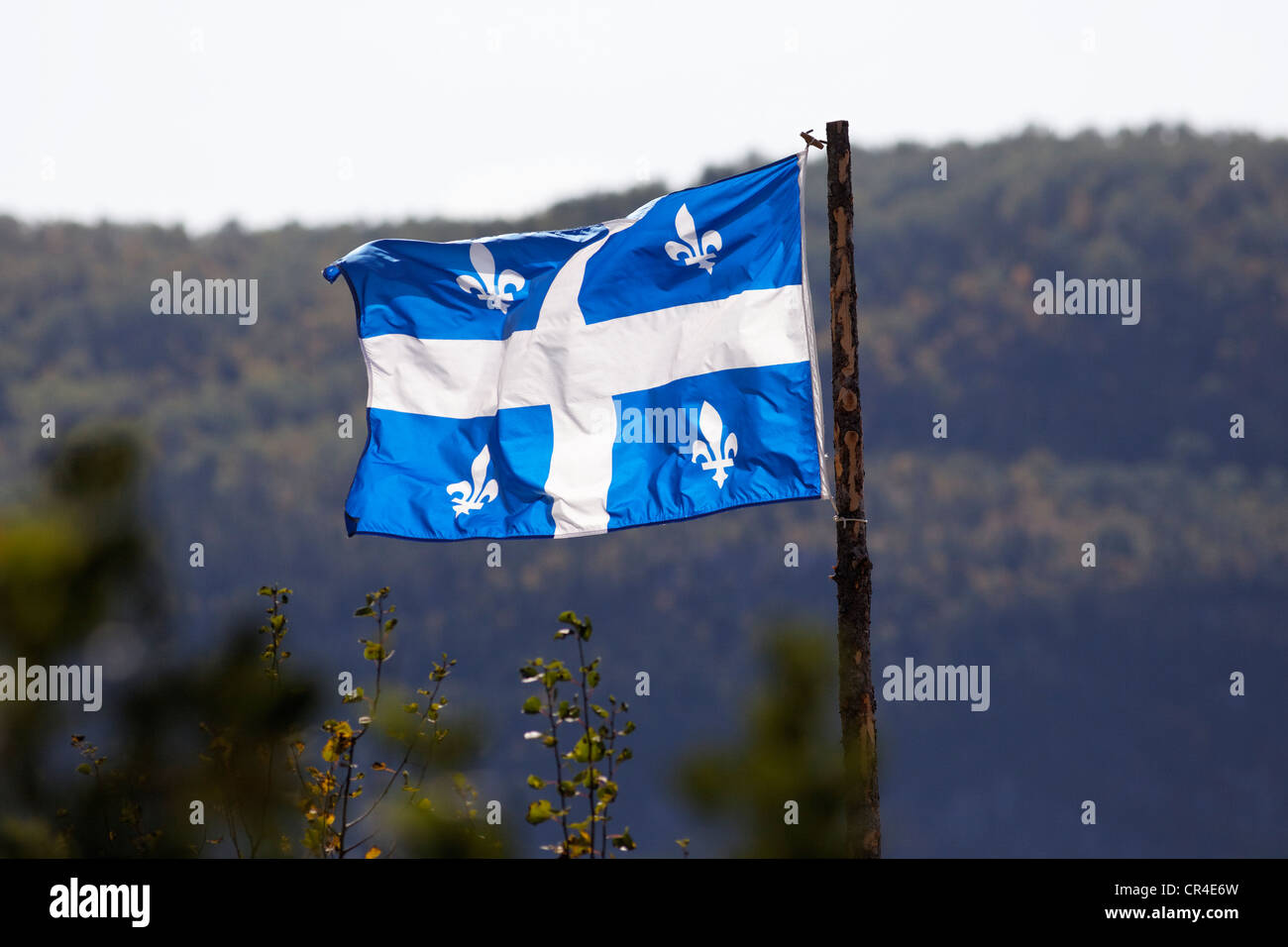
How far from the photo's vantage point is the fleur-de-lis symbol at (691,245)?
36.1ft

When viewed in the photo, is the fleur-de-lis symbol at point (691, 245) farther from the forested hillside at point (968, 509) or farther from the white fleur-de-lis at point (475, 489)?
the forested hillside at point (968, 509)

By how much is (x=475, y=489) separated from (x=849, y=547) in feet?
9.16

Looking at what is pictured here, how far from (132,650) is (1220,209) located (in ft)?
602

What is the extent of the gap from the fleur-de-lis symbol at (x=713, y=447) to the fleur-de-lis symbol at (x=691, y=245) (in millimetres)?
983

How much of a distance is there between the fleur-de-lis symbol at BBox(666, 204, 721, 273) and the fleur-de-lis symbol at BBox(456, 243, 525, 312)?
47.1 inches

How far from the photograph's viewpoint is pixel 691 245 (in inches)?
437

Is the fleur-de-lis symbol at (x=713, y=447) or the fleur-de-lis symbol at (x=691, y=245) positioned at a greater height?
the fleur-de-lis symbol at (x=691, y=245)
